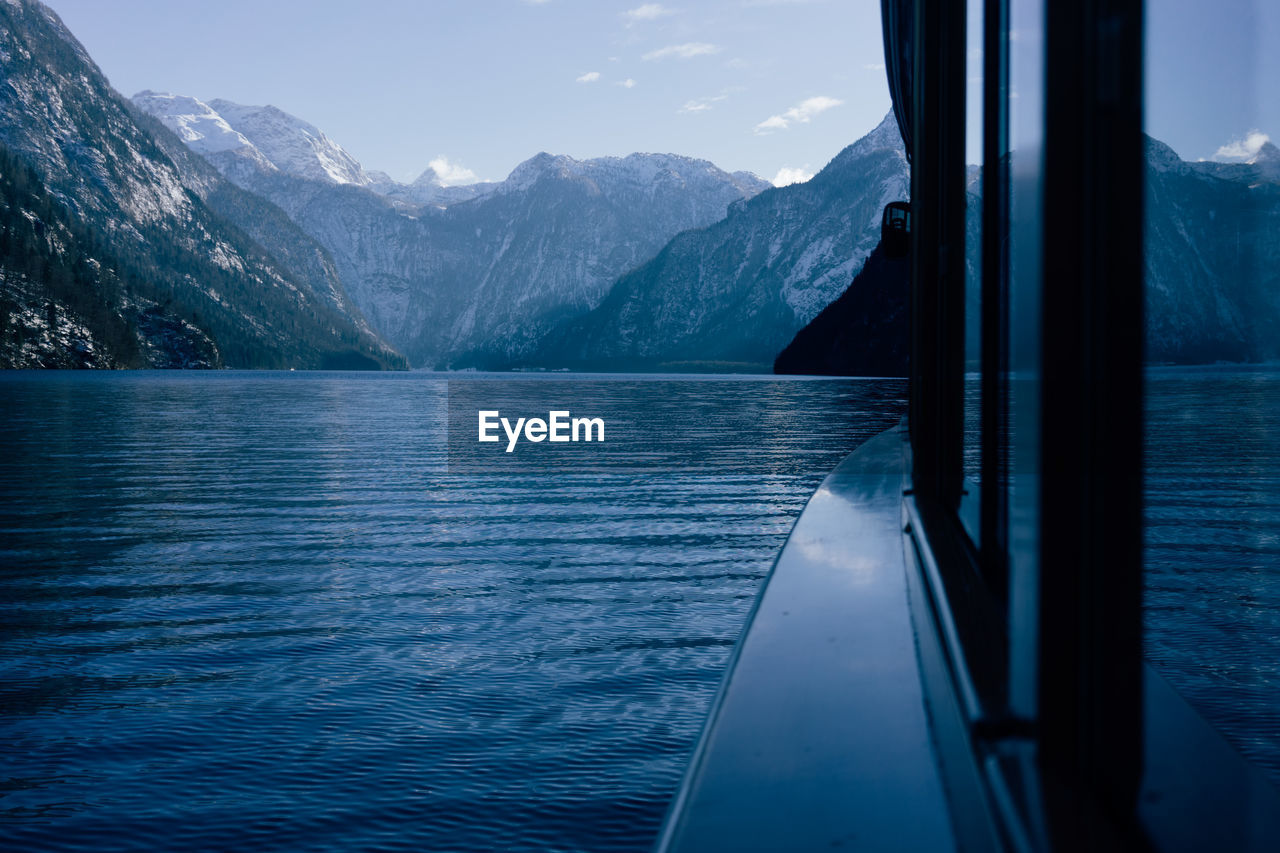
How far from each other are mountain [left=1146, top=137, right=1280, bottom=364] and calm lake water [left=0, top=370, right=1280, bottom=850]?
0.26 feet

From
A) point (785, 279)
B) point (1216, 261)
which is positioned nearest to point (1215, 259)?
point (1216, 261)

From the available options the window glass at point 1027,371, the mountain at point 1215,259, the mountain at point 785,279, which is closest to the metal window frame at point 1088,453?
the window glass at point 1027,371

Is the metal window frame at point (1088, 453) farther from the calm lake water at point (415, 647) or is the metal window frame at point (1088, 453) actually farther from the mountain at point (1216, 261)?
the mountain at point (1216, 261)

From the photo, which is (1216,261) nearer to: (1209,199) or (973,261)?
(1209,199)

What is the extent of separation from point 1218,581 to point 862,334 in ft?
296

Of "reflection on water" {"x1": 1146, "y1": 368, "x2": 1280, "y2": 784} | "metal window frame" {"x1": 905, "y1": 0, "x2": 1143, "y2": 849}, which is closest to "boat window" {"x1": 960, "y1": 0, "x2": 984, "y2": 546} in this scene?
"reflection on water" {"x1": 1146, "y1": 368, "x2": 1280, "y2": 784}

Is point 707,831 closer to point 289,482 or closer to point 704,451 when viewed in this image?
point 289,482

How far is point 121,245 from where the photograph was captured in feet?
500

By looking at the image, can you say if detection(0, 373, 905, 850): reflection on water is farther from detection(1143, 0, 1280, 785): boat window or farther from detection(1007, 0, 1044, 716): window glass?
detection(1143, 0, 1280, 785): boat window

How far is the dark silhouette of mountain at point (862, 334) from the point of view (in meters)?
86.4

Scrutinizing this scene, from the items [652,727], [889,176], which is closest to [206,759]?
[652,727]

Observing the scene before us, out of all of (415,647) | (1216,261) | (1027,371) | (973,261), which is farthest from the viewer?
(415,647)

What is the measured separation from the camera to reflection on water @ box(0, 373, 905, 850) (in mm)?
2242

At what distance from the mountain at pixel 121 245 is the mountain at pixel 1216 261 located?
125931 millimetres
